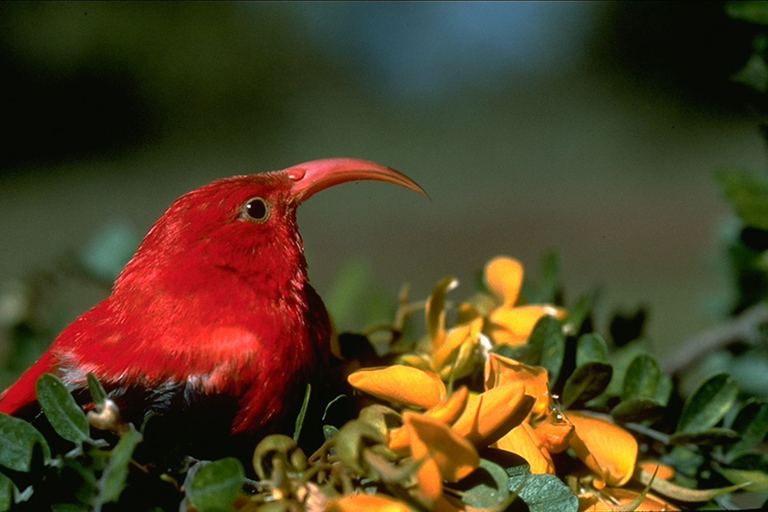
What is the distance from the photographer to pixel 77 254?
178 cm

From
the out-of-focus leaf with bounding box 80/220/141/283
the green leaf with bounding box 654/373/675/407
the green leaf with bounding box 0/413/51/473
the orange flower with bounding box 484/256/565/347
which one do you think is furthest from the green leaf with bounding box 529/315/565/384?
the out-of-focus leaf with bounding box 80/220/141/283

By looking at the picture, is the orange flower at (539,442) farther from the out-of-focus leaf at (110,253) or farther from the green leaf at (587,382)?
the out-of-focus leaf at (110,253)

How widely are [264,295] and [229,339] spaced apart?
0.35ft

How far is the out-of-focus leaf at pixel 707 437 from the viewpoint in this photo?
97cm

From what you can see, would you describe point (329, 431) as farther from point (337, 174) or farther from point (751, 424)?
point (751, 424)

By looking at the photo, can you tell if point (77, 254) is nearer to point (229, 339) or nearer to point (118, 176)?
point (229, 339)

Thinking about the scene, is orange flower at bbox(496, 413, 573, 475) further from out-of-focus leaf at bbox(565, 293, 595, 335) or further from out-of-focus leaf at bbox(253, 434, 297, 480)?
out-of-focus leaf at bbox(565, 293, 595, 335)

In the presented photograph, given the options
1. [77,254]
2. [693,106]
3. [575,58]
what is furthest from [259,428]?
[575,58]

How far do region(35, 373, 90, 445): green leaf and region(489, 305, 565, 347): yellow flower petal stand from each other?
0.58 metres

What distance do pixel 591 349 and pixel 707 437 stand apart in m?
0.19

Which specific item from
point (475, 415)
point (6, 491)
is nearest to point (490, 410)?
point (475, 415)

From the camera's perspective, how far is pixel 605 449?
34.6 inches

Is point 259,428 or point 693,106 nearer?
point 259,428

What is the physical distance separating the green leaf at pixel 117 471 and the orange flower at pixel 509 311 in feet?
1.84
